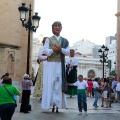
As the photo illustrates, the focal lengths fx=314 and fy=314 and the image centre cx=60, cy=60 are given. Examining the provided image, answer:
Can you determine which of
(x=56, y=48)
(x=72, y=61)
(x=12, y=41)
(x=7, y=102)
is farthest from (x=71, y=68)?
(x=12, y=41)

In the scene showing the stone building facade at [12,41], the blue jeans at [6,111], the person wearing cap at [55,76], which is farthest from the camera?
the stone building facade at [12,41]

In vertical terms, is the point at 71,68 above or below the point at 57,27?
below

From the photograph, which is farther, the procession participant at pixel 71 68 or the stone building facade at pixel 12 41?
the stone building facade at pixel 12 41

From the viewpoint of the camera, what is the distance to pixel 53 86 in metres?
9.24

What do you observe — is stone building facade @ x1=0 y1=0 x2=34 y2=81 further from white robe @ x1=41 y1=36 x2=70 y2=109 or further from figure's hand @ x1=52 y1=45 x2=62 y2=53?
figure's hand @ x1=52 y1=45 x2=62 y2=53

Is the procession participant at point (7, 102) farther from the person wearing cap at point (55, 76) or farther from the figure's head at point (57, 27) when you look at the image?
the figure's head at point (57, 27)

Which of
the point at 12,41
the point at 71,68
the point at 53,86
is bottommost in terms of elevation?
the point at 53,86

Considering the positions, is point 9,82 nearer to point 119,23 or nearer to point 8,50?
point 8,50

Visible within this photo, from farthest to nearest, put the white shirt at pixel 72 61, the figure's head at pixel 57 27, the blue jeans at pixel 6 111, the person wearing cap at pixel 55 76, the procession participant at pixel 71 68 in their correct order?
1. the white shirt at pixel 72 61
2. the procession participant at pixel 71 68
3. the figure's head at pixel 57 27
4. the person wearing cap at pixel 55 76
5. the blue jeans at pixel 6 111

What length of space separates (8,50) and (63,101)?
1272 centimetres

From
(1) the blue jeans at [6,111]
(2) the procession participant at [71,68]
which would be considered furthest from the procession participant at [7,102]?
(2) the procession participant at [71,68]

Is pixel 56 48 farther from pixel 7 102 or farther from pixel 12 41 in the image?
pixel 12 41

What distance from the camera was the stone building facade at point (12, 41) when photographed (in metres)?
21.3

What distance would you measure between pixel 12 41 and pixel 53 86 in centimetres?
1330
